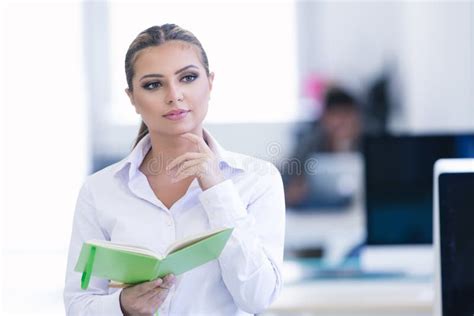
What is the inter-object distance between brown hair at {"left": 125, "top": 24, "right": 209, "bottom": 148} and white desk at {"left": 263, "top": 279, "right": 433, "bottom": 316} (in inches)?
52.5

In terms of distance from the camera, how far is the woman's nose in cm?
176

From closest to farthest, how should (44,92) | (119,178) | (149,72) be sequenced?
(149,72) < (119,178) < (44,92)

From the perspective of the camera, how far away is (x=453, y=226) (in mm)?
1806

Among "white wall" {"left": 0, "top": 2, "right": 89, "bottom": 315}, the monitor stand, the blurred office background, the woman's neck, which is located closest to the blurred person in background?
the blurred office background

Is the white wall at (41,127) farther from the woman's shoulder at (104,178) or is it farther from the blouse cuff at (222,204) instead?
the blouse cuff at (222,204)

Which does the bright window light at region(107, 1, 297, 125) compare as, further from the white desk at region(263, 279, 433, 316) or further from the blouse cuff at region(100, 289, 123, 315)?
the blouse cuff at region(100, 289, 123, 315)

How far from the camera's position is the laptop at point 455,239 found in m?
1.81

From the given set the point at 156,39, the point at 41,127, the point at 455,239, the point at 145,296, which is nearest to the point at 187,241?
the point at 145,296

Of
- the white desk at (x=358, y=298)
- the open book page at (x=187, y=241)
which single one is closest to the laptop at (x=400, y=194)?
the white desk at (x=358, y=298)

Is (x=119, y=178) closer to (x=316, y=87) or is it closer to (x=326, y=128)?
(x=326, y=128)

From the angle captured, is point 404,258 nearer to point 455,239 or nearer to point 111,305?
point 455,239

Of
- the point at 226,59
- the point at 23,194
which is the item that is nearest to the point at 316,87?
the point at 226,59

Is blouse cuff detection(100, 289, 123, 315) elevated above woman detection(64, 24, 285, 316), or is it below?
below

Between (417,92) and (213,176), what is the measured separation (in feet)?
19.2
